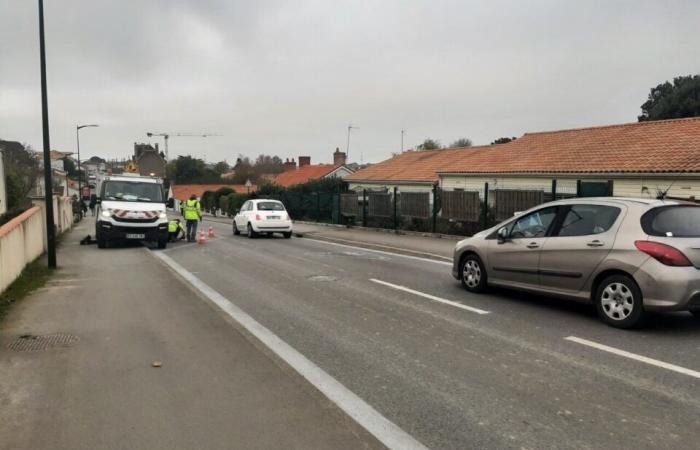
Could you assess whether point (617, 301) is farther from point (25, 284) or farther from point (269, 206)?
point (269, 206)

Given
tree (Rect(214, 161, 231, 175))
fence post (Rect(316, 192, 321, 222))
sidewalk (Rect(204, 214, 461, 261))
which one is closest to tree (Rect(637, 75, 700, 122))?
fence post (Rect(316, 192, 321, 222))

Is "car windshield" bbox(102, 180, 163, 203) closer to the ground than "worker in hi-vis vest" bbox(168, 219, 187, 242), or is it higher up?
higher up

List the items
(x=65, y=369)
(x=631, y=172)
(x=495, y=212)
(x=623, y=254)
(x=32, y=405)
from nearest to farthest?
(x=32, y=405)
(x=65, y=369)
(x=623, y=254)
(x=495, y=212)
(x=631, y=172)

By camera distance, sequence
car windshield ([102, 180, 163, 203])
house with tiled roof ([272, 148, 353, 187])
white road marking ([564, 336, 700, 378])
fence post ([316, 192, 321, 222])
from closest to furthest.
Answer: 1. white road marking ([564, 336, 700, 378])
2. car windshield ([102, 180, 163, 203])
3. fence post ([316, 192, 321, 222])
4. house with tiled roof ([272, 148, 353, 187])

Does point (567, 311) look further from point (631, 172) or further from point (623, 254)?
point (631, 172)

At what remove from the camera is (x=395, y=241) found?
17.6 m

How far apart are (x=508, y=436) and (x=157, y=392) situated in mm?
2783

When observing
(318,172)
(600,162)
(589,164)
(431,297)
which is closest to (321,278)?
(431,297)

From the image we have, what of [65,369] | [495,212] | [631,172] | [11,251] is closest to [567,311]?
[65,369]

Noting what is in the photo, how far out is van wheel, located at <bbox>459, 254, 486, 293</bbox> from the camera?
860 centimetres

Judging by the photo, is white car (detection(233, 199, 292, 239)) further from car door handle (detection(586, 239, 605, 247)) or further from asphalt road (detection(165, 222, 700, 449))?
car door handle (detection(586, 239, 605, 247))

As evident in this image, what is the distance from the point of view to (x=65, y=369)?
5074mm

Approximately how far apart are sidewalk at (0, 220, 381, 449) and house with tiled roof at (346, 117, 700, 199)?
1257 centimetres

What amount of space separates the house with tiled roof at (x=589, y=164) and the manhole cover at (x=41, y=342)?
44.3 feet
